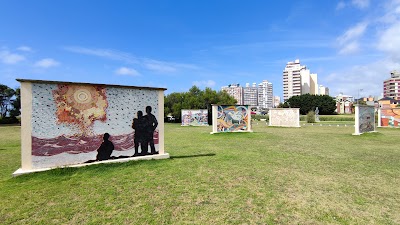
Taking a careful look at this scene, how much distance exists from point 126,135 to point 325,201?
5752 millimetres

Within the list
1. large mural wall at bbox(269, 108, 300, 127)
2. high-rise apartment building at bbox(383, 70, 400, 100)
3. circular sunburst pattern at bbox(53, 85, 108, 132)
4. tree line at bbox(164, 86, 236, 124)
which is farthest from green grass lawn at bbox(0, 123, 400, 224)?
high-rise apartment building at bbox(383, 70, 400, 100)

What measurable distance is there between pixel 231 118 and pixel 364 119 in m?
10.7

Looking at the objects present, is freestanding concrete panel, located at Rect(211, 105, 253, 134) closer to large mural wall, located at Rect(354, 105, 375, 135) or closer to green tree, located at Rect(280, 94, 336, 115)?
large mural wall, located at Rect(354, 105, 375, 135)

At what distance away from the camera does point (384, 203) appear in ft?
12.8

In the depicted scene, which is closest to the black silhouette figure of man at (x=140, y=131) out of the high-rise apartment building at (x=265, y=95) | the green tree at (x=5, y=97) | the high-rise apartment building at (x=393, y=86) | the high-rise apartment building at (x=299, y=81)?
the green tree at (x=5, y=97)

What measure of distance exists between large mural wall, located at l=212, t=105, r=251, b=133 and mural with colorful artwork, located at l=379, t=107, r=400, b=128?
16131 millimetres

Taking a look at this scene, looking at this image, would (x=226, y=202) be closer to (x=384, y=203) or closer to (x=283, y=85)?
(x=384, y=203)

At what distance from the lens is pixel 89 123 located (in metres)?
6.38

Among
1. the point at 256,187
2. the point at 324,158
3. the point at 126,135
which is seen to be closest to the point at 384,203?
the point at 256,187

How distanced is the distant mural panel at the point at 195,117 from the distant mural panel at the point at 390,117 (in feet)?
67.1

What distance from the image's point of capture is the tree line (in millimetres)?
38844

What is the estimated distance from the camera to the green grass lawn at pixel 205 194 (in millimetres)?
3398

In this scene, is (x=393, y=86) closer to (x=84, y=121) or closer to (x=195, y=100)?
(x=195, y=100)

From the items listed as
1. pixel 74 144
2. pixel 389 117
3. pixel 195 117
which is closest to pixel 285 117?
pixel 389 117
